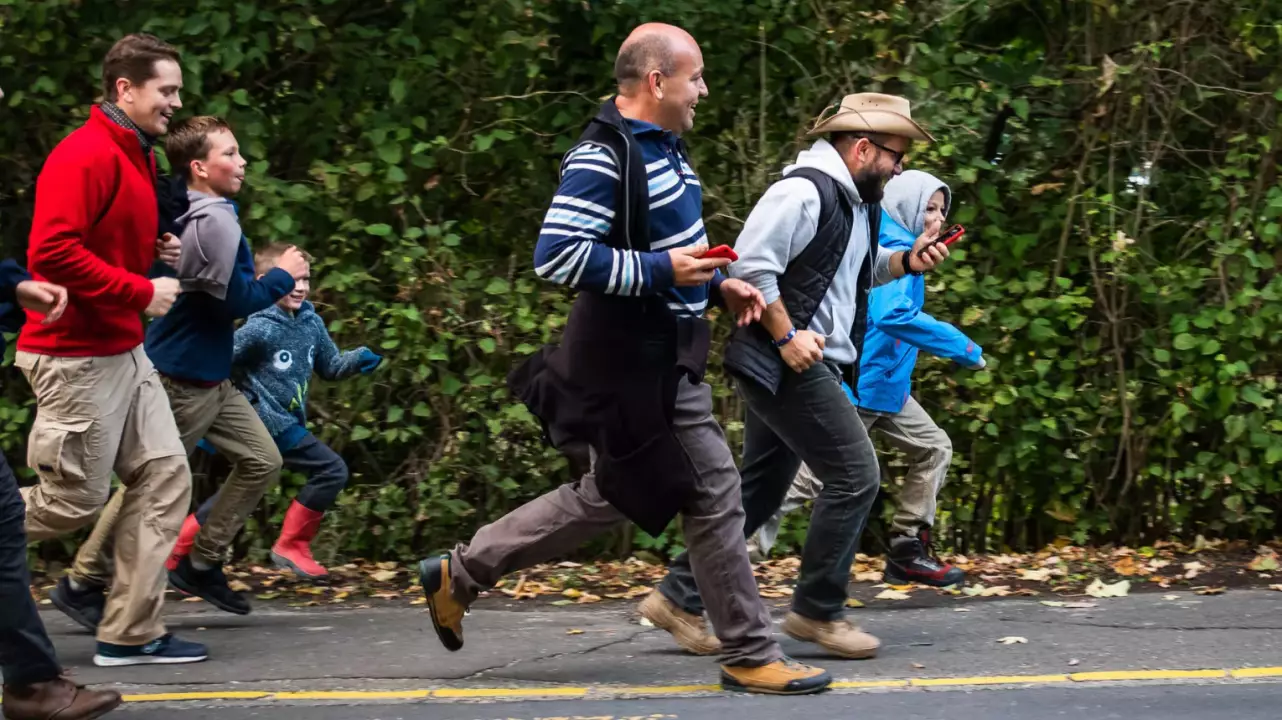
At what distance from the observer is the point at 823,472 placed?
214 inches

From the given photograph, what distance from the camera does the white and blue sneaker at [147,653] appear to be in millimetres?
5551

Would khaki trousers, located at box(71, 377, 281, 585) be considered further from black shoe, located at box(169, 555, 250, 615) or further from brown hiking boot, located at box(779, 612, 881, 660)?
brown hiking boot, located at box(779, 612, 881, 660)

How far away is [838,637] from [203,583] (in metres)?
2.49

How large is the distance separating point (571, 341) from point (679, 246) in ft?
1.38

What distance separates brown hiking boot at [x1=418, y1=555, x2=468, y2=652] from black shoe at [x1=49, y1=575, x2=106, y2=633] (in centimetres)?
150

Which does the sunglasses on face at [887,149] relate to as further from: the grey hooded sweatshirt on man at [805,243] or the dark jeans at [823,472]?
the dark jeans at [823,472]

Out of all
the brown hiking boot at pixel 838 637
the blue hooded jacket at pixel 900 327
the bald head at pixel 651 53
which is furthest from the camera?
the blue hooded jacket at pixel 900 327

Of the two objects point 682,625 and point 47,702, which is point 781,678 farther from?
point 47,702

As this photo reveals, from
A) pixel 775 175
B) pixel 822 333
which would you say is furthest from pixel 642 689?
pixel 775 175

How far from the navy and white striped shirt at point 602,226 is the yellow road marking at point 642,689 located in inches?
48.8

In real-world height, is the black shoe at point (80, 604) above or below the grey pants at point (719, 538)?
below

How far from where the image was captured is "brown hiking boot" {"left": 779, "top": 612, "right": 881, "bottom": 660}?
18.0 ft

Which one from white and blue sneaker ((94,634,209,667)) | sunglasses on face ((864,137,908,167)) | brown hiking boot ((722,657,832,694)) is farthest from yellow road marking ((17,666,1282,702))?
sunglasses on face ((864,137,908,167))

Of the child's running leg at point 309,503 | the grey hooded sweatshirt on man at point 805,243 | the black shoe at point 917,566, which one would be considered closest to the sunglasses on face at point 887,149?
the grey hooded sweatshirt on man at point 805,243
